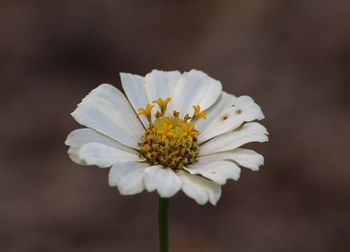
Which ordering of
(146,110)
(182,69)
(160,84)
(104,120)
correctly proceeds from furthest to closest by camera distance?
(182,69) → (160,84) → (146,110) → (104,120)

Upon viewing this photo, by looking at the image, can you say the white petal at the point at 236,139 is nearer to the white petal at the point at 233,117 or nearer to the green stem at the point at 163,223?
the white petal at the point at 233,117

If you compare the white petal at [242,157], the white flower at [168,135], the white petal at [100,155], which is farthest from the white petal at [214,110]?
the white petal at [100,155]

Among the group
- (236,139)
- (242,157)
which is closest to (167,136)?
(236,139)

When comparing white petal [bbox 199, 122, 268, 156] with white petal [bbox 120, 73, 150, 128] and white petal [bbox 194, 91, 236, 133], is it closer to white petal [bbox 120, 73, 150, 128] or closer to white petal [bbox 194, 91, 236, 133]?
white petal [bbox 194, 91, 236, 133]

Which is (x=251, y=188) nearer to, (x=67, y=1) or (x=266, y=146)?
(x=266, y=146)

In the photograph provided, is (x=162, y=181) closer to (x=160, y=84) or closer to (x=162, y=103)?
(x=162, y=103)
